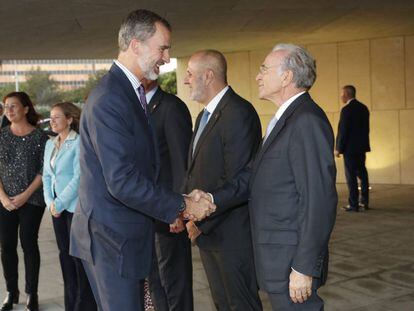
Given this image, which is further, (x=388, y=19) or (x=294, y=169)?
(x=388, y=19)

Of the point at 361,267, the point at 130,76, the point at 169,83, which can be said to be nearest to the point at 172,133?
the point at 130,76

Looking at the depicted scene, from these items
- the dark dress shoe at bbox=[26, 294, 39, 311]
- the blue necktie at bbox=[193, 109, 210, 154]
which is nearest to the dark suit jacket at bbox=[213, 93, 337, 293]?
the blue necktie at bbox=[193, 109, 210, 154]

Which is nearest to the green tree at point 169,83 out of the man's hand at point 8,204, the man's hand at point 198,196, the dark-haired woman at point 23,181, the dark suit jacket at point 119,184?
the dark-haired woman at point 23,181

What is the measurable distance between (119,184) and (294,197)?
81cm

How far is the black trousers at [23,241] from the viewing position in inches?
187

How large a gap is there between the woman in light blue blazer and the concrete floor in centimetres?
61

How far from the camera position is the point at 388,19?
9.35 meters

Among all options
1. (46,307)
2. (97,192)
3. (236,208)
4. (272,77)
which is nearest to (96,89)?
(97,192)

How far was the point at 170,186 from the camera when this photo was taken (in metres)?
3.93

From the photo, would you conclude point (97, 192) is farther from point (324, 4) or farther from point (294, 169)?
point (324, 4)

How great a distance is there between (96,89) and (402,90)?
9.69m

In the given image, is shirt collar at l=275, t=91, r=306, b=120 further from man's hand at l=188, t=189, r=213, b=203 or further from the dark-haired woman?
the dark-haired woman

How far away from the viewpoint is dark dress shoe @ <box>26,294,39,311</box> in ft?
15.7

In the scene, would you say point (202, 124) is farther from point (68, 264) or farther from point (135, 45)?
point (68, 264)
